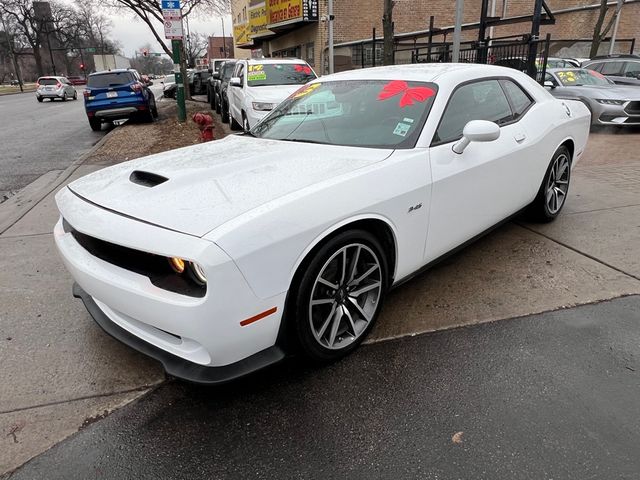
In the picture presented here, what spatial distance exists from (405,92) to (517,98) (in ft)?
4.56

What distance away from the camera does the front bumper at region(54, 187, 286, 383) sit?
202 centimetres

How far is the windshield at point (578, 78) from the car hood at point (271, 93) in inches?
248

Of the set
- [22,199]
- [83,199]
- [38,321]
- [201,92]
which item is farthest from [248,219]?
[201,92]

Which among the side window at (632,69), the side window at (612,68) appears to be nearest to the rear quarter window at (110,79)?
the side window at (612,68)

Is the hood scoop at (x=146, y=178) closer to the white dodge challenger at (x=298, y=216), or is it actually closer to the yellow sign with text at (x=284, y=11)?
the white dodge challenger at (x=298, y=216)

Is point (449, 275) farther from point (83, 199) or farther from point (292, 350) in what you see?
point (83, 199)

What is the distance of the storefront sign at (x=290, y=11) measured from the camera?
770 inches

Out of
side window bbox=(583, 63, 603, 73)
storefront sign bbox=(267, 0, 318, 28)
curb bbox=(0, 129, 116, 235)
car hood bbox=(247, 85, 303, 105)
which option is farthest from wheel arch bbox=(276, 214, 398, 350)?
storefront sign bbox=(267, 0, 318, 28)

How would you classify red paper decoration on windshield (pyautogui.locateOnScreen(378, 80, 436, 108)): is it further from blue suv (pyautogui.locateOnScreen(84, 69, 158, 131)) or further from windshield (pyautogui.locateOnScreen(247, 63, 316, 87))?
blue suv (pyautogui.locateOnScreen(84, 69, 158, 131))

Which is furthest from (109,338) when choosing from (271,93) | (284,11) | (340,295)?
(284,11)

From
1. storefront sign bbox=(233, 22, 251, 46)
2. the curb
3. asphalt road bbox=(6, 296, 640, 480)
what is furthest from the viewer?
storefront sign bbox=(233, 22, 251, 46)

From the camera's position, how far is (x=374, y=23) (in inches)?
809

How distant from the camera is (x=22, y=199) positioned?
6348 millimetres

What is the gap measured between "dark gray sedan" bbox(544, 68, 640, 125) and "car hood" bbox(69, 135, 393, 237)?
9430mm
